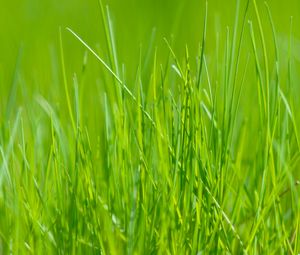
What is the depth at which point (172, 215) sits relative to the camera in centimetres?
125

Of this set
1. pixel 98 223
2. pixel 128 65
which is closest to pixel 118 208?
pixel 98 223

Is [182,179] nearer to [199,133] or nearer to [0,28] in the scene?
[199,133]

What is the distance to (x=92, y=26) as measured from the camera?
10.6 feet

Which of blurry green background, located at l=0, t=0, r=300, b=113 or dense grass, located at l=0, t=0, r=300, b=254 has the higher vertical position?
dense grass, located at l=0, t=0, r=300, b=254

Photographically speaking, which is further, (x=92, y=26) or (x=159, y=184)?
(x=92, y=26)

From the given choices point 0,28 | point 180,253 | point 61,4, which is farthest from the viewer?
point 61,4

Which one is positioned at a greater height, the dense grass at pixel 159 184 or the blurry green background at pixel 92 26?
the dense grass at pixel 159 184

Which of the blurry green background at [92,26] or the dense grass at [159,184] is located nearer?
the dense grass at [159,184]

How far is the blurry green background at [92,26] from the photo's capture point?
287 centimetres

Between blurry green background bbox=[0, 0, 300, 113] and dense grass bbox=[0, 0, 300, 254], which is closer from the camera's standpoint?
dense grass bbox=[0, 0, 300, 254]

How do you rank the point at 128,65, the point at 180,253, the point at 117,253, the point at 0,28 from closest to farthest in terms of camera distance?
the point at 180,253, the point at 117,253, the point at 128,65, the point at 0,28

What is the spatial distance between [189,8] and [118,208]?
2.16m

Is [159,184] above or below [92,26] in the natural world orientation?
above

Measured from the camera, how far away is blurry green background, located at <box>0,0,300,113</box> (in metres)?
2.87
